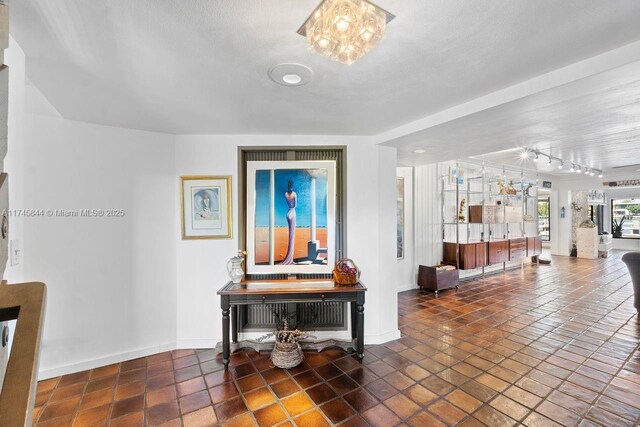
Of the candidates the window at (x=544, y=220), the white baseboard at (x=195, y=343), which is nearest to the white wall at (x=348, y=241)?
the white baseboard at (x=195, y=343)

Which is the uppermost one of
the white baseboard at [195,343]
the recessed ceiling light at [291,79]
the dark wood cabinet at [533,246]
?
the recessed ceiling light at [291,79]

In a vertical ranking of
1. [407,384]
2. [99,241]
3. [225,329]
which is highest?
[99,241]

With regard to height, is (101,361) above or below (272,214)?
below

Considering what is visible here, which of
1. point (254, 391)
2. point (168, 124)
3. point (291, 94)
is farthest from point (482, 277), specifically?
point (168, 124)

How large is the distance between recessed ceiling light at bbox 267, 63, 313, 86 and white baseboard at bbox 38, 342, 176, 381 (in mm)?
3019

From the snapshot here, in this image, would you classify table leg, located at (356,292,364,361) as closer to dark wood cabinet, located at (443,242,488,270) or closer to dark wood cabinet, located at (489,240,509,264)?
dark wood cabinet, located at (443,242,488,270)

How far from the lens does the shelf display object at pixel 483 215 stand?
223 inches

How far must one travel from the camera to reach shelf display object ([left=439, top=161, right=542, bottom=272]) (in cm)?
567

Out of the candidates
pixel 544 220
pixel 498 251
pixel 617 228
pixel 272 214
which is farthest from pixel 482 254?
pixel 617 228

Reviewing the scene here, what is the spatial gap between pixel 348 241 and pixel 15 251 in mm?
2712

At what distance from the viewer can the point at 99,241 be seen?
2.79 metres

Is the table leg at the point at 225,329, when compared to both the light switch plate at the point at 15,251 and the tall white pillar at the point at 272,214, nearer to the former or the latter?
the tall white pillar at the point at 272,214

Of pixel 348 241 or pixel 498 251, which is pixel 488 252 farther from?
pixel 348 241

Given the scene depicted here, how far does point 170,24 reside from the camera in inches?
53.3
